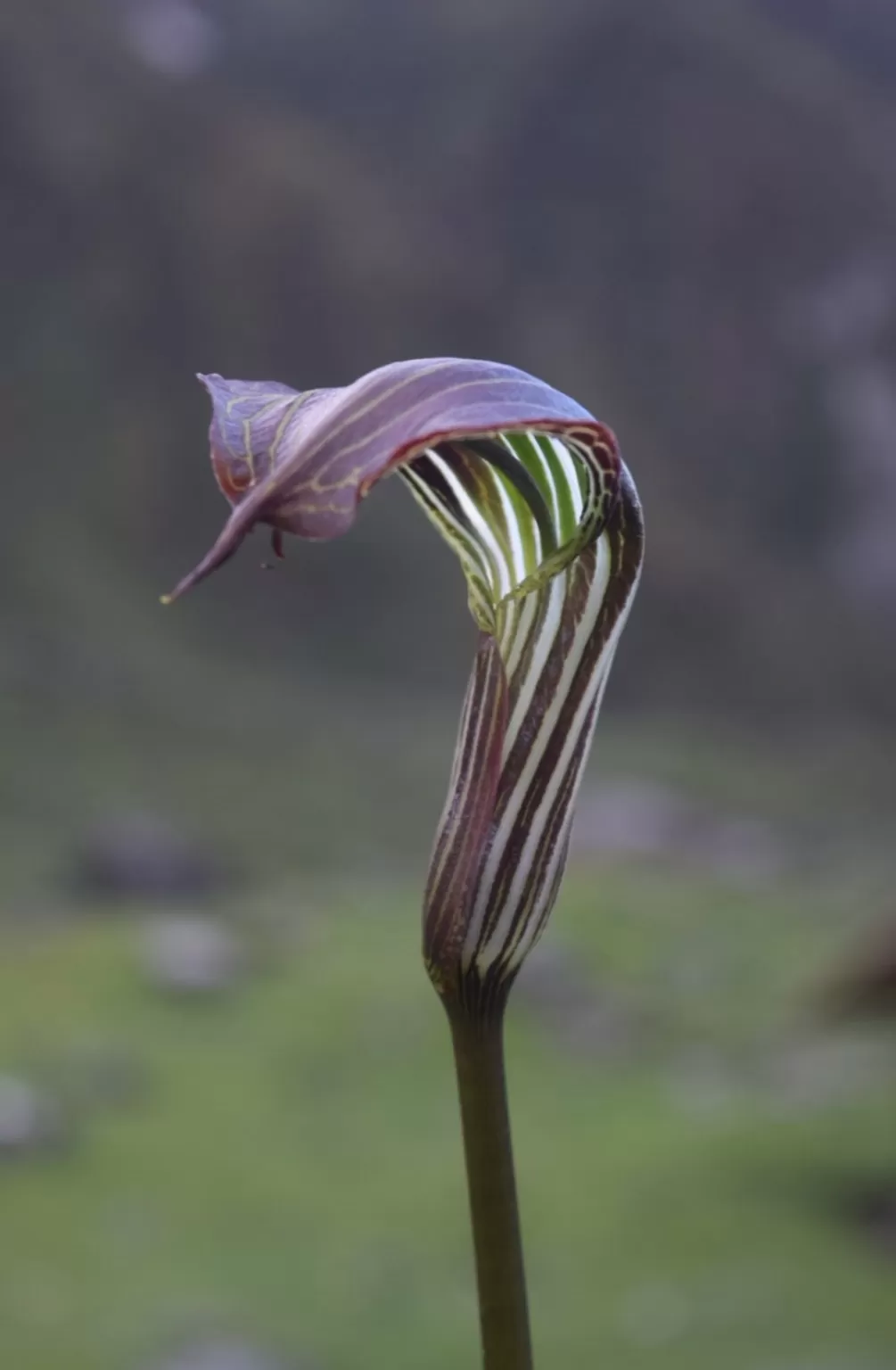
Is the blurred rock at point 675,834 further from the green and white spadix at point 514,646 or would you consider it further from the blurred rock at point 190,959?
the green and white spadix at point 514,646

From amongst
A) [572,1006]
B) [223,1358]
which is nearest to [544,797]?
[223,1358]

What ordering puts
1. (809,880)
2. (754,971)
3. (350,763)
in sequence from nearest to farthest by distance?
(754,971), (809,880), (350,763)

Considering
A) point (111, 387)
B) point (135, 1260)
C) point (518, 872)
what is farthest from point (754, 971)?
point (111, 387)

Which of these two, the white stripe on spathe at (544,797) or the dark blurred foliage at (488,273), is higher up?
the dark blurred foliage at (488,273)

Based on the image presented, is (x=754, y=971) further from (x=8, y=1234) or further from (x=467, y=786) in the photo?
(x=467, y=786)

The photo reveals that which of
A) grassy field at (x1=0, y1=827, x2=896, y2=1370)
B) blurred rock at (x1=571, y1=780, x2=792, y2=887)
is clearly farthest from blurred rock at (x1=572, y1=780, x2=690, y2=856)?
grassy field at (x1=0, y1=827, x2=896, y2=1370)

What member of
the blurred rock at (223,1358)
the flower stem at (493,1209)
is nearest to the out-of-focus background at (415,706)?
the blurred rock at (223,1358)

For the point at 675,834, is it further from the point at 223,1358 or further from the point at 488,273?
the point at 223,1358

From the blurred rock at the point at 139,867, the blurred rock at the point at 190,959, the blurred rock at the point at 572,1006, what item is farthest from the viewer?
the blurred rock at the point at 139,867
